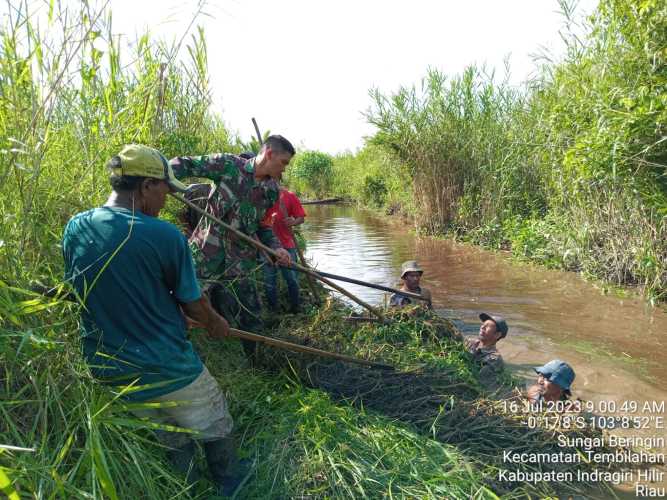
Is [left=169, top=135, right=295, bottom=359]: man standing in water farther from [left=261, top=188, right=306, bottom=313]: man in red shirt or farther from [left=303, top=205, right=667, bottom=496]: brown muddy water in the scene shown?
[left=303, top=205, right=667, bottom=496]: brown muddy water

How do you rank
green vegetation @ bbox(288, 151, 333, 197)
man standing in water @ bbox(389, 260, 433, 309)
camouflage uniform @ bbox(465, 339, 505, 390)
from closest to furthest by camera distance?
camouflage uniform @ bbox(465, 339, 505, 390) → man standing in water @ bbox(389, 260, 433, 309) → green vegetation @ bbox(288, 151, 333, 197)

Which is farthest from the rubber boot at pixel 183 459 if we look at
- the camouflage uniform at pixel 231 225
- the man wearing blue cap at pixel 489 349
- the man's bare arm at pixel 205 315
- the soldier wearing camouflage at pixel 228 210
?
the man wearing blue cap at pixel 489 349

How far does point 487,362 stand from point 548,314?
283 centimetres

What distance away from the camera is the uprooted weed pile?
2.95 meters

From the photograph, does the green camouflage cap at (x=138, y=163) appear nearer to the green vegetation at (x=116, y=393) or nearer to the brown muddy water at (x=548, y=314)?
the green vegetation at (x=116, y=393)

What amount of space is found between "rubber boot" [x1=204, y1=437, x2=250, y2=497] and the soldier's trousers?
140 cm

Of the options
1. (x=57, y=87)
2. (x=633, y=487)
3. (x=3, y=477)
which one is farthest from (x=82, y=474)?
(x=633, y=487)

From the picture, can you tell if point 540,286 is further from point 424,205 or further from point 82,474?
point 82,474

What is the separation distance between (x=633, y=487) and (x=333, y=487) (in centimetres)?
204

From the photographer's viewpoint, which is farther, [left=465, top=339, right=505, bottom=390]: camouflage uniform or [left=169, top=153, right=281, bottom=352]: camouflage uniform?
[left=465, top=339, right=505, bottom=390]: camouflage uniform

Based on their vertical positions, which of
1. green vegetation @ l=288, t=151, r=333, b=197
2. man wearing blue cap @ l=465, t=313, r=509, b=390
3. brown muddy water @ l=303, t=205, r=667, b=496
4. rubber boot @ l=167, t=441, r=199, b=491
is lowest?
brown muddy water @ l=303, t=205, r=667, b=496

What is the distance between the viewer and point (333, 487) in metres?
2.39

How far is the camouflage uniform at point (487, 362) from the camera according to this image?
167 inches

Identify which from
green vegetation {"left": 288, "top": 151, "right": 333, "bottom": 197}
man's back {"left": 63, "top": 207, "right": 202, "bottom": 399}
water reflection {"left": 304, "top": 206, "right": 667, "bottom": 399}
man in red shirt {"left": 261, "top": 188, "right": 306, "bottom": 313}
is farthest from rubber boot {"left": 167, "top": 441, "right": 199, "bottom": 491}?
green vegetation {"left": 288, "top": 151, "right": 333, "bottom": 197}
